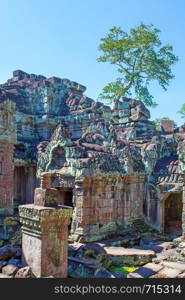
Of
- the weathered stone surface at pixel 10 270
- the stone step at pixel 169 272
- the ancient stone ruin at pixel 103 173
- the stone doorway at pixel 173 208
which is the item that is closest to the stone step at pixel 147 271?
the stone step at pixel 169 272

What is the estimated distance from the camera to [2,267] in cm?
675

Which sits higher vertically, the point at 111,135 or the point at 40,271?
the point at 111,135

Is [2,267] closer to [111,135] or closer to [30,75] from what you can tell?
[111,135]

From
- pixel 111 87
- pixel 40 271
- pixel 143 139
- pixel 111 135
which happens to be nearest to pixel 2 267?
pixel 40 271

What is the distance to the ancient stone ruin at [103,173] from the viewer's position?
460 inches

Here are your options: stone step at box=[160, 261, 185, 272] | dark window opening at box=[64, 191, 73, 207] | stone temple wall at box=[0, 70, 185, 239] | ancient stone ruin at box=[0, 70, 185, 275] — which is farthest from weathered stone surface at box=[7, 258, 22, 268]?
dark window opening at box=[64, 191, 73, 207]

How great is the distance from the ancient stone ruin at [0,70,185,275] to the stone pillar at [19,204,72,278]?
1.03 feet

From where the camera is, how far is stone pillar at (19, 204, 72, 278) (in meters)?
6.25

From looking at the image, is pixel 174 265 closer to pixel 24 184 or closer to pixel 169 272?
pixel 169 272

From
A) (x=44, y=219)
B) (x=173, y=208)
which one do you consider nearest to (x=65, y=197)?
(x=173, y=208)

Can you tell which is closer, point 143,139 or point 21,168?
point 143,139

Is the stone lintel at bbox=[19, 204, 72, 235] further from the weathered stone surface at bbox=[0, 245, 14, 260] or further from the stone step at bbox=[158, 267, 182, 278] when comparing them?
the stone step at bbox=[158, 267, 182, 278]

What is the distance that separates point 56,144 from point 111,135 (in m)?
2.90

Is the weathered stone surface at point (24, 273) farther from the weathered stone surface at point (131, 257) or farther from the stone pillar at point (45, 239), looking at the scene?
the weathered stone surface at point (131, 257)
